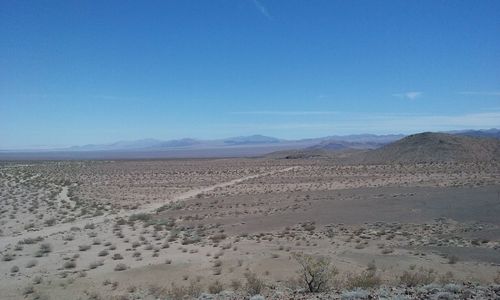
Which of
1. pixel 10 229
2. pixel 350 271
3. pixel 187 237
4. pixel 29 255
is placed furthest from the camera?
pixel 10 229

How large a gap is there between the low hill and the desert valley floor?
95.6 ft

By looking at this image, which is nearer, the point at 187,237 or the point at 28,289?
the point at 28,289

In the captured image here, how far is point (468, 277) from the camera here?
45.0 ft

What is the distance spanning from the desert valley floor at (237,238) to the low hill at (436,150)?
29124 millimetres

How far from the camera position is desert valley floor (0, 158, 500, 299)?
46.7ft

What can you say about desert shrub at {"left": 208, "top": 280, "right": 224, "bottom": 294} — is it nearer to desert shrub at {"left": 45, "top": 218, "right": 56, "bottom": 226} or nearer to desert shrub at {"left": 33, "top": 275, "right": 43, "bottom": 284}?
desert shrub at {"left": 33, "top": 275, "right": 43, "bottom": 284}

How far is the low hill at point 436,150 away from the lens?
69.1 metres

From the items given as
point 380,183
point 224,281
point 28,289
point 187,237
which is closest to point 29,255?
point 28,289

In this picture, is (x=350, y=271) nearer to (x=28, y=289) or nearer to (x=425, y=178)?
(x=28, y=289)

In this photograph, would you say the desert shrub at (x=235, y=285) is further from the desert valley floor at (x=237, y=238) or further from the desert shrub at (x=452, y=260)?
the desert shrub at (x=452, y=260)

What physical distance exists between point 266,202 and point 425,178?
2096 centimetres

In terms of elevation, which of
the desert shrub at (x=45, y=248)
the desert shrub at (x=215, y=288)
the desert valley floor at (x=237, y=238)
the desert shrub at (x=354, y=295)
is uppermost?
the desert shrub at (x=354, y=295)

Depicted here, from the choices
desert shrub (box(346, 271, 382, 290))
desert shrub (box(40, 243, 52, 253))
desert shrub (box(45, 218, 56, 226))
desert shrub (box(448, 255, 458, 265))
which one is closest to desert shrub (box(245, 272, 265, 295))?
desert shrub (box(346, 271, 382, 290))

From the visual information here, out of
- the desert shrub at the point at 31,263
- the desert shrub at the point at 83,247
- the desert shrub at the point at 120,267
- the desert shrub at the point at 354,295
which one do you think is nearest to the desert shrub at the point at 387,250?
the desert shrub at the point at 354,295
